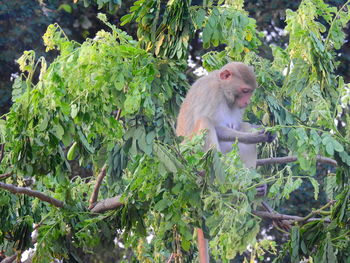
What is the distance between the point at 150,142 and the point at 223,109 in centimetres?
296

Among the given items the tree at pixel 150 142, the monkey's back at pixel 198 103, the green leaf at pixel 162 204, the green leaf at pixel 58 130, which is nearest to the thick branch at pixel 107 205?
the tree at pixel 150 142

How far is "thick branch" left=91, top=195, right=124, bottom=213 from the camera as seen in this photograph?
5.73 metres

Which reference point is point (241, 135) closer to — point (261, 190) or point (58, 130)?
point (261, 190)

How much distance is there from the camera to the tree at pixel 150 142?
467 cm

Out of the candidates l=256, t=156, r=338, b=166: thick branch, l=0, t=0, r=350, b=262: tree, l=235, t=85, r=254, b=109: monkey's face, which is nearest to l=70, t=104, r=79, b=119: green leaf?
l=0, t=0, r=350, b=262: tree

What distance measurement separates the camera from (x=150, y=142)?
4.69 meters

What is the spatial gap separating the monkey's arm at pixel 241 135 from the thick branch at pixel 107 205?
1.39 metres

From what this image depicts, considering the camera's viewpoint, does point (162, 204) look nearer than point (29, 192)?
Yes

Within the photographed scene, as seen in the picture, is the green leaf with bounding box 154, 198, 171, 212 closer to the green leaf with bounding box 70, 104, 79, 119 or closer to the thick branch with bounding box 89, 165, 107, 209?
the thick branch with bounding box 89, 165, 107, 209

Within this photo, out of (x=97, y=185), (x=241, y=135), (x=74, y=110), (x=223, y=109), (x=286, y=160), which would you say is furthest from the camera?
(x=223, y=109)

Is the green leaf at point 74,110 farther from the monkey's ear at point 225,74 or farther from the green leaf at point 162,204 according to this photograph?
the monkey's ear at point 225,74

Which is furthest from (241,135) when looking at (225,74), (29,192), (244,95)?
(29,192)

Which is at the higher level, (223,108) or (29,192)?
(29,192)

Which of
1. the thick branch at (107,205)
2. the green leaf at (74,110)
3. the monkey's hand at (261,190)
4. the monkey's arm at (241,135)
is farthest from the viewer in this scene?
the monkey's arm at (241,135)
